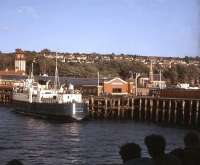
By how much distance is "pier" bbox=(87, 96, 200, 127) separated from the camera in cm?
7488

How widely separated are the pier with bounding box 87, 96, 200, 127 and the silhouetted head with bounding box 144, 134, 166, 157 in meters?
60.0

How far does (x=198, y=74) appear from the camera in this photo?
185375 mm

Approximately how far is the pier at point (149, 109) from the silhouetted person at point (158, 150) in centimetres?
5996

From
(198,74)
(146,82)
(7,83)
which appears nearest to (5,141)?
(146,82)

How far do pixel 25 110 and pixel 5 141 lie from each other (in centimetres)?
4444

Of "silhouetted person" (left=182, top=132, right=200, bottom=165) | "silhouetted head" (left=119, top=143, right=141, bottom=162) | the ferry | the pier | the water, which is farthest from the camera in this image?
the ferry

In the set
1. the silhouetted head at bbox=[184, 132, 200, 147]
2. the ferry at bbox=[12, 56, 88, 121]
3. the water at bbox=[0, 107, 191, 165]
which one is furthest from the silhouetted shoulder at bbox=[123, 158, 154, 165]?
the ferry at bbox=[12, 56, 88, 121]

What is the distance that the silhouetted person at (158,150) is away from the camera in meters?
9.18

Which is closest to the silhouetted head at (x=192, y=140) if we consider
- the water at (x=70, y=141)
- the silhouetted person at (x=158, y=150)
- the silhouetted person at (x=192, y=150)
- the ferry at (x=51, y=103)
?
the silhouetted person at (x=192, y=150)

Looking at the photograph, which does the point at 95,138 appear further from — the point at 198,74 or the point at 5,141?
the point at 198,74

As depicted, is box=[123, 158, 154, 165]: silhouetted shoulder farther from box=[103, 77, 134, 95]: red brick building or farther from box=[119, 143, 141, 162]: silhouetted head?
box=[103, 77, 134, 95]: red brick building

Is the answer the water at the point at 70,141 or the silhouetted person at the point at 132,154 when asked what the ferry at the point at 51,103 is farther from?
the silhouetted person at the point at 132,154

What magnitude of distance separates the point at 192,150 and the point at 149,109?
75.3 m

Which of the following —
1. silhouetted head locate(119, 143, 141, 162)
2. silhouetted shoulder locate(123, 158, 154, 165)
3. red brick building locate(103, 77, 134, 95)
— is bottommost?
silhouetted shoulder locate(123, 158, 154, 165)
